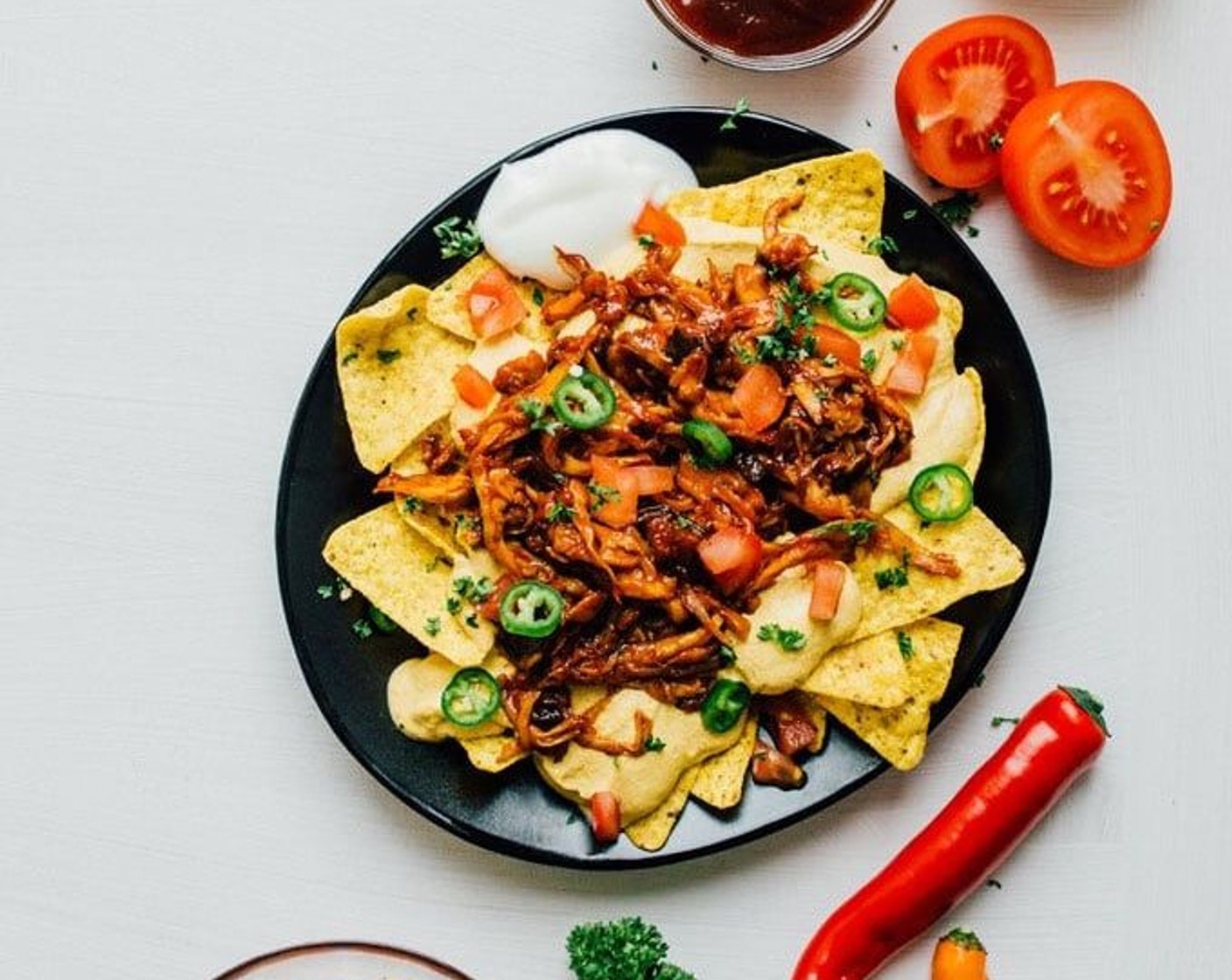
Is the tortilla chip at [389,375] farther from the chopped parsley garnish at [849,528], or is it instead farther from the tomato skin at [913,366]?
the tomato skin at [913,366]

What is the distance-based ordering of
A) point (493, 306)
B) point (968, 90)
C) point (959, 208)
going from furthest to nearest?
point (959, 208) → point (968, 90) → point (493, 306)

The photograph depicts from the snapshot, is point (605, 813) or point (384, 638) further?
point (384, 638)

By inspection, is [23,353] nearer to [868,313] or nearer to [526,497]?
[526,497]

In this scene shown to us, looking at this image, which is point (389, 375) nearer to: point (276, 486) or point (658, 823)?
point (276, 486)

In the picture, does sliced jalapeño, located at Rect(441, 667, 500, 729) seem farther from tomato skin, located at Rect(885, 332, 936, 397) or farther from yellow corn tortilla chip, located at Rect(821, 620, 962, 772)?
tomato skin, located at Rect(885, 332, 936, 397)

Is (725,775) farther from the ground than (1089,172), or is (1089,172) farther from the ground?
(1089,172)

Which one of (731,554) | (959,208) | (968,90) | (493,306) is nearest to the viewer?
(731,554)

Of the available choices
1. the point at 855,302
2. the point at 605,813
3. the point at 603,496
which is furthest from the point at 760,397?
the point at 605,813
